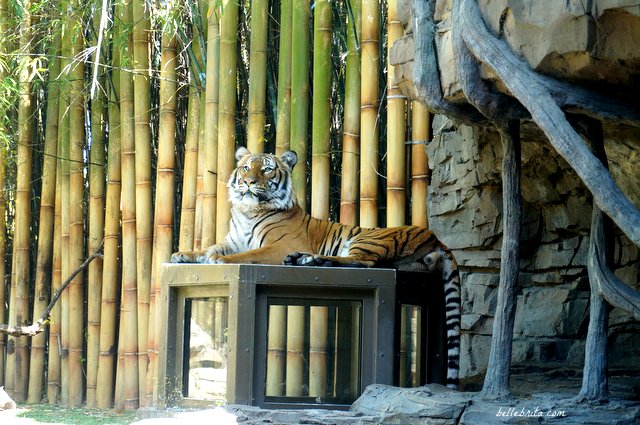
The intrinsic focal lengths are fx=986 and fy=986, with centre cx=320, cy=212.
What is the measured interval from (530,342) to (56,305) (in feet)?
11.9

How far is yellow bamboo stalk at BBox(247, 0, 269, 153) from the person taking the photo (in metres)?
6.01

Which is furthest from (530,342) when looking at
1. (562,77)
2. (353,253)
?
(562,77)

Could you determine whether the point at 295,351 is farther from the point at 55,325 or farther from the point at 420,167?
the point at 55,325

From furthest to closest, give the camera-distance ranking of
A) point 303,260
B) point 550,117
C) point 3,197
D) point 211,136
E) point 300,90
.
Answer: point 3,197 → point 211,136 → point 300,90 → point 303,260 → point 550,117

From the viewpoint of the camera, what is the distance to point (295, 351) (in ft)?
16.2

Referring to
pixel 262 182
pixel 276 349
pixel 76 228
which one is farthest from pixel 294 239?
pixel 76 228

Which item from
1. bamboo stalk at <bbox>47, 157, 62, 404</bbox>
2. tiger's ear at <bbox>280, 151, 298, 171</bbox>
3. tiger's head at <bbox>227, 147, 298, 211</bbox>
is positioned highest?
tiger's ear at <bbox>280, 151, 298, 171</bbox>

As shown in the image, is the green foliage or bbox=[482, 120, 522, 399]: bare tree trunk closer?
bbox=[482, 120, 522, 399]: bare tree trunk

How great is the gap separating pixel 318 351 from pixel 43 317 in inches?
119

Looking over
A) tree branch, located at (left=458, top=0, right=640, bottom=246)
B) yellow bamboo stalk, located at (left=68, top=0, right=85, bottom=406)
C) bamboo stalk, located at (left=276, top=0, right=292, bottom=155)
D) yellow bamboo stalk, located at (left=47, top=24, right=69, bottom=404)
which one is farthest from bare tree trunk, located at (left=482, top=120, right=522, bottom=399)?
yellow bamboo stalk, located at (left=47, top=24, right=69, bottom=404)

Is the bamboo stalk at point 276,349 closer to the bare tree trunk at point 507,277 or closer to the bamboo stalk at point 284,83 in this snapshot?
the bare tree trunk at point 507,277

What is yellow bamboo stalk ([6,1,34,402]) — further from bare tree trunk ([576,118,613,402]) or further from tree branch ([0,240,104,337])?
bare tree trunk ([576,118,613,402])

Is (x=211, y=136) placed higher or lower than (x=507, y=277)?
higher

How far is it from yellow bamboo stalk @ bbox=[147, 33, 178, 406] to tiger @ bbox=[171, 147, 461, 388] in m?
0.94
